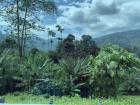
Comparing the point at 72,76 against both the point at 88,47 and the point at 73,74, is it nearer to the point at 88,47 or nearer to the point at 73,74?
the point at 73,74

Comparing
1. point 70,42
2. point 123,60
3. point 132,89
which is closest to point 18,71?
point 123,60

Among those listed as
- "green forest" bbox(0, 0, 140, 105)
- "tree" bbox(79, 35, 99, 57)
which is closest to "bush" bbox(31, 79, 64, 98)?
"green forest" bbox(0, 0, 140, 105)

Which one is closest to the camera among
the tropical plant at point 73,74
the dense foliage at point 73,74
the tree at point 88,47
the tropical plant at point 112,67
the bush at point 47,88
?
the tropical plant at point 112,67

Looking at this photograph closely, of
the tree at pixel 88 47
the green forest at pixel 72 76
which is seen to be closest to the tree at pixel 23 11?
the green forest at pixel 72 76

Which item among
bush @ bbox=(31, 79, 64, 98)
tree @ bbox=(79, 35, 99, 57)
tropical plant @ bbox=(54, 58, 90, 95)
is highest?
tree @ bbox=(79, 35, 99, 57)

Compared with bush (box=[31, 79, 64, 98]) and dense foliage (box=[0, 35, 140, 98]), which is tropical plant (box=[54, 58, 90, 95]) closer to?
dense foliage (box=[0, 35, 140, 98])

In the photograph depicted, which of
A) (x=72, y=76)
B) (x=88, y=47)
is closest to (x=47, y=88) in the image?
(x=72, y=76)

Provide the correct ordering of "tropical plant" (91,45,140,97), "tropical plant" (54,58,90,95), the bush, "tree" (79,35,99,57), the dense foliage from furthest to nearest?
"tree" (79,35,99,57), "tropical plant" (54,58,90,95), the bush, the dense foliage, "tropical plant" (91,45,140,97)

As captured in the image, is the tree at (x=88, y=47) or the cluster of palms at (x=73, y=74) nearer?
the cluster of palms at (x=73, y=74)

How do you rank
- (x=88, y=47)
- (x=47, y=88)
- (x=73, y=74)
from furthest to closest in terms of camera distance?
(x=88, y=47) → (x=73, y=74) → (x=47, y=88)

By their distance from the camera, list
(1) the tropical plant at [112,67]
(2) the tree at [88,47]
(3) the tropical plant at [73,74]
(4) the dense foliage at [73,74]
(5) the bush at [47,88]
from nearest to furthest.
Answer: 1. (1) the tropical plant at [112,67]
2. (4) the dense foliage at [73,74]
3. (5) the bush at [47,88]
4. (3) the tropical plant at [73,74]
5. (2) the tree at [88,47]

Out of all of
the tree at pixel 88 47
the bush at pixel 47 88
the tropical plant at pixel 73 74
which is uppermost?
the tree at pixel 88 47

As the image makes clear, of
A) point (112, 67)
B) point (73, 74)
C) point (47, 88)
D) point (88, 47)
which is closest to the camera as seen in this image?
point (112, 67)

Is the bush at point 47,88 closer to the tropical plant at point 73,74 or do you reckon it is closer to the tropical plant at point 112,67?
the tropical plant at point 73,74
